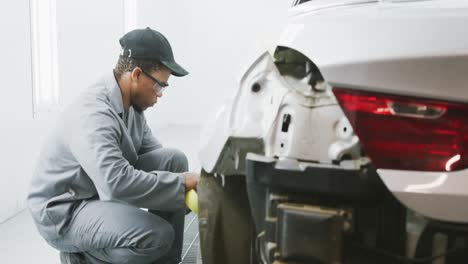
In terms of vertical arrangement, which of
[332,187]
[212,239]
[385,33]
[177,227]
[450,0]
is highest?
[450,0]

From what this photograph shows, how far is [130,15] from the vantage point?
6469mm

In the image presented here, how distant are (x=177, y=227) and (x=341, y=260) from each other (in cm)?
154

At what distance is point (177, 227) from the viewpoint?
9.28 ft

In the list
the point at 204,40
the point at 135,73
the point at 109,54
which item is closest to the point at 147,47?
the point at 135,73

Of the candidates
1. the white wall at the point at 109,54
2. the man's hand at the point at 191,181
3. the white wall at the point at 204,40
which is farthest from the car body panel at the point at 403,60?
the white wall at the point at 204,40

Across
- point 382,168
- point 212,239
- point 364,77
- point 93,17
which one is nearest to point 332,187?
point 382,168

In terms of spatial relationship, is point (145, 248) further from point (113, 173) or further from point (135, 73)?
point (135, 73)

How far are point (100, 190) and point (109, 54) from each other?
338cm

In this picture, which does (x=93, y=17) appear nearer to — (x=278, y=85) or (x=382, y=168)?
(x=278, y=85)

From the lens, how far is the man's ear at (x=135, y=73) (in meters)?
2.60

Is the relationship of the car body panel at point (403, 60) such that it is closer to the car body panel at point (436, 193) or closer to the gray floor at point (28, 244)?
the car body panel at point (436, 193)

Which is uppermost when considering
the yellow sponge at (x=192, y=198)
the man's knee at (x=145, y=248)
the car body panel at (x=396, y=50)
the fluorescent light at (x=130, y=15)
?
the fluorescent light at (x=130, y=15)

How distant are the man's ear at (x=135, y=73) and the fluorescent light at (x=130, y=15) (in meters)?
3.81

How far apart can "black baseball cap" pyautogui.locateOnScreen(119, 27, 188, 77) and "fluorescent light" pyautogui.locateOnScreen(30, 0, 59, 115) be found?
1579mm
